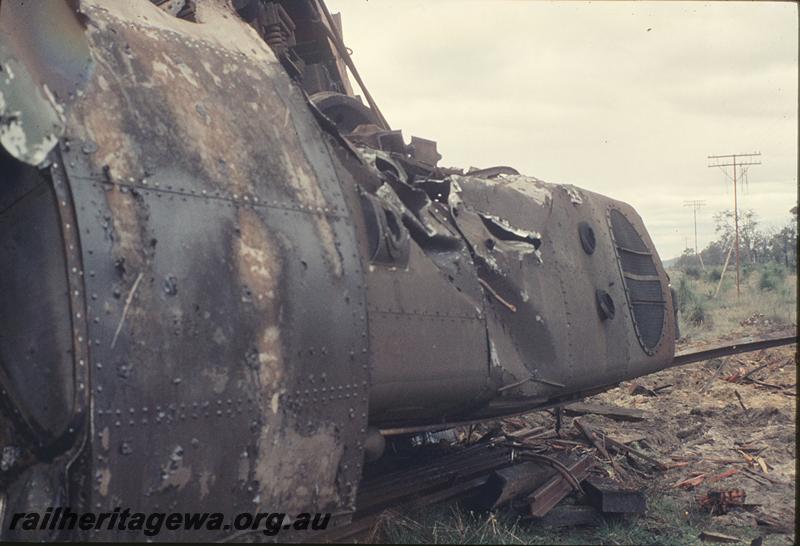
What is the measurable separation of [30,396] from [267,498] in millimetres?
1186

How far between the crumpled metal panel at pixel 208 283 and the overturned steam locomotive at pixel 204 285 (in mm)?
10

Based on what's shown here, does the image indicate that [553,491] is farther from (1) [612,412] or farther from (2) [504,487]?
(1) [612,412]

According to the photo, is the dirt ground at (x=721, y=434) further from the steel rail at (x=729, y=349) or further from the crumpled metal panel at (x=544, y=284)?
the crumpled metal panel at (x=544, y=284)

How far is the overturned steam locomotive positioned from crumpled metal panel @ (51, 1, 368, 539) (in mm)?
10

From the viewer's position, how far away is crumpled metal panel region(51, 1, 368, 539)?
11.3 ft

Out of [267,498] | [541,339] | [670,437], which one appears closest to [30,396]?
[267,498]

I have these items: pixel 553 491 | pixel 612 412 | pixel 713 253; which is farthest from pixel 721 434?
pixel 713 253

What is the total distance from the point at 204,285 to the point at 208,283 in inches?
0.9

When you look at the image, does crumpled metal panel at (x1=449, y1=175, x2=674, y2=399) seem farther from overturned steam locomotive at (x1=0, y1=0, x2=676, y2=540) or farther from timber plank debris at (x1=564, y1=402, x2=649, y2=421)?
timber plank debris at (x1=564, y1=402, x2=649, y2=421)

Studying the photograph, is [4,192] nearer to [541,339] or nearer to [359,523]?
[359,523]

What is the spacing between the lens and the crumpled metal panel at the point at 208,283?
3.44 metres

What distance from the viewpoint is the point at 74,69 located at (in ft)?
12.4

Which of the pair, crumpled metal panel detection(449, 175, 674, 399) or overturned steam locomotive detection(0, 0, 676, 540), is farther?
crumpled metal panel detection(449, 175, 674, 399)

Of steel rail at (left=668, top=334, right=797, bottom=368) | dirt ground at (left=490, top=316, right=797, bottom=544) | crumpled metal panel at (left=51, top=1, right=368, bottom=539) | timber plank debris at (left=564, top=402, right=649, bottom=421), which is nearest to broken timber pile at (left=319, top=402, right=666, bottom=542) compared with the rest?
dirt ground at (left=490, top=316, right=797, bottom=544)
